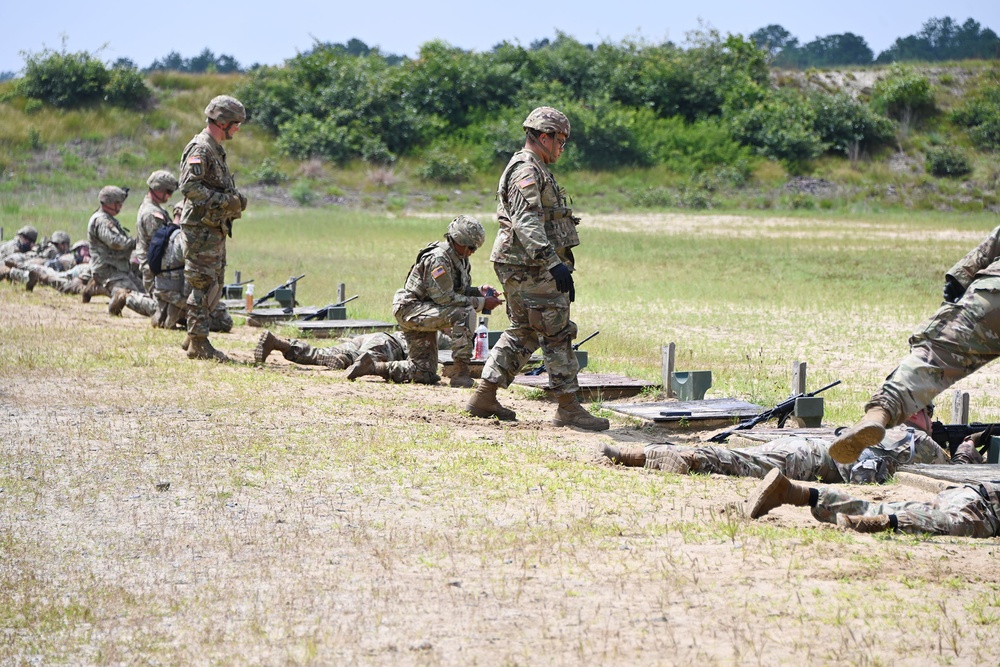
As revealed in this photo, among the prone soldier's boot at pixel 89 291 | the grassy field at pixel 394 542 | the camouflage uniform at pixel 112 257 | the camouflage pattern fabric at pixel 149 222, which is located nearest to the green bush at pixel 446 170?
the prone soldier's boot at pixel 89 291

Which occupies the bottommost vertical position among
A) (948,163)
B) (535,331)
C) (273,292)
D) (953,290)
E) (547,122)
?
(273,292)

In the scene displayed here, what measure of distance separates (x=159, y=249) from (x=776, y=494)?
995 centimetres

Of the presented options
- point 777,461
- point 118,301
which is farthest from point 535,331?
point 118,301

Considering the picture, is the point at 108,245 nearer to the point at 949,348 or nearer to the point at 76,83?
the point at 949,348

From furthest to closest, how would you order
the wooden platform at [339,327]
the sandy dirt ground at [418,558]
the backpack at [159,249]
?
the wooden platform at [339,327] < the backpack at [159,249] < the sandy dirt ground at [418,558]

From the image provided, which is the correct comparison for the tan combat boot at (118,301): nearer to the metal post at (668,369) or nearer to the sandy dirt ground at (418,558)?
the sandy dirt ground at (418,558)

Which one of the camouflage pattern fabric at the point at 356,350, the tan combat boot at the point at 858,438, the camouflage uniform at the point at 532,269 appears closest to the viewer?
the tan combat boot at the point at 858,438

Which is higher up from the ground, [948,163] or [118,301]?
[948,163]

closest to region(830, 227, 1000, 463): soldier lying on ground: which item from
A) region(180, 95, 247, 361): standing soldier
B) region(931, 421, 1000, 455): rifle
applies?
region(931, 421, 1000, 455): rifle

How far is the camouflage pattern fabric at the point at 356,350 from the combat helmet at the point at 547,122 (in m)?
3.47

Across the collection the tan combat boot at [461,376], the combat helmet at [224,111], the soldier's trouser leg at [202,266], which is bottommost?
the tan combat boot at [461,376]

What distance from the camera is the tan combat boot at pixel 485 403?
10.1 m

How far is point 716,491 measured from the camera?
7.63 m

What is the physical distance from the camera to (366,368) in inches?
483
